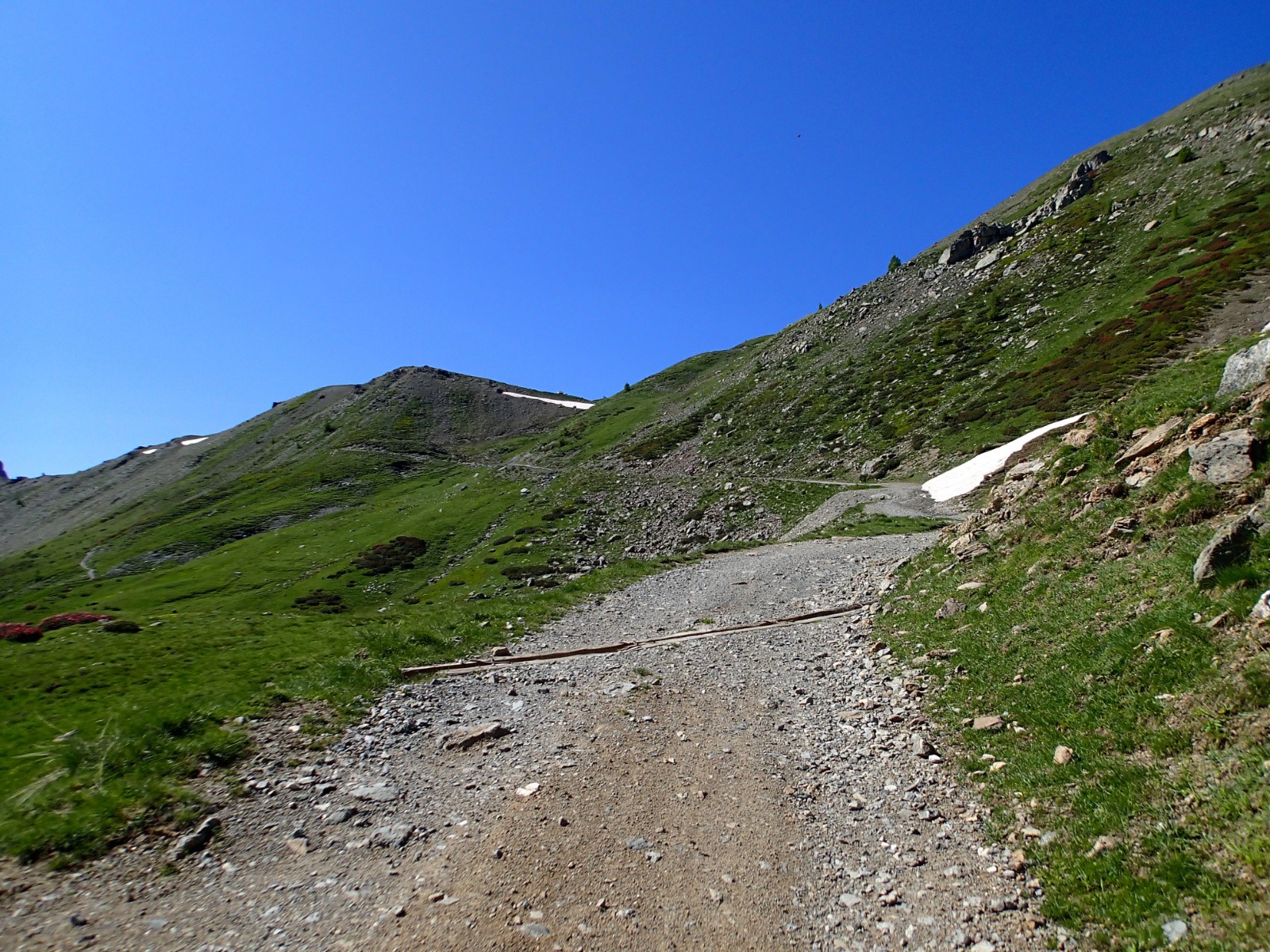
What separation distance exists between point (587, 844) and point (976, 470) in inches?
2055

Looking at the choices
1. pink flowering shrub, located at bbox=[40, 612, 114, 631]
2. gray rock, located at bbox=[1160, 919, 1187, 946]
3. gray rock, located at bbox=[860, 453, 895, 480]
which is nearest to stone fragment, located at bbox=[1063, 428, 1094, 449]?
gray rock, located at bbox=[1160, 919, 1187, 946]

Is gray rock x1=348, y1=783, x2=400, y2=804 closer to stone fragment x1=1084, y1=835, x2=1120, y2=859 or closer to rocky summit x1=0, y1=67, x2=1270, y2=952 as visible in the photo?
rocky summit x1=0, y1=67, x2=1270, y2=952

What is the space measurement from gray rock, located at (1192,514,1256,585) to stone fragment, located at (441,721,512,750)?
13.0m

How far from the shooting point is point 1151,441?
15.0 meters

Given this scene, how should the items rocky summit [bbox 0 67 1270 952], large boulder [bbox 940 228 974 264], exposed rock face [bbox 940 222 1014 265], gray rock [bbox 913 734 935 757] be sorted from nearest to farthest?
1. rocky summit [bbox 0 67 1270 952]
2. gray rock [bbox 913 734 935 757]
3. exposed rock face [bbox 940 222 1014 265]
4. large boulder [bbox 940 228 974 264]

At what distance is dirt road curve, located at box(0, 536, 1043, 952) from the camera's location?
739 cm

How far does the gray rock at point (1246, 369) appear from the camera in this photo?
1428 centimetres

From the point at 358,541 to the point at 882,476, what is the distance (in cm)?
6916

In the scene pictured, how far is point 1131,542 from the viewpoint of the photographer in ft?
42.2

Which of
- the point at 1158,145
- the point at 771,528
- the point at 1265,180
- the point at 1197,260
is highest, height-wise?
the point at 1158,145

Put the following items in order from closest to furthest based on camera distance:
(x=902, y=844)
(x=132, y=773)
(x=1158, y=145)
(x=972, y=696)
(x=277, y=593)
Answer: (x=902, y=844)
(x=132, y=773)
(x=972, y=696)
(x=277, y=593)
(x=1158, y=145)

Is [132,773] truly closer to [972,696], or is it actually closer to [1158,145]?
[972,696]

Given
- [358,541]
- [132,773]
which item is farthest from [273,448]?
[132,773]

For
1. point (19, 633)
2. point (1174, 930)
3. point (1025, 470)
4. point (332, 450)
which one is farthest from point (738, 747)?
point (332, 450)
